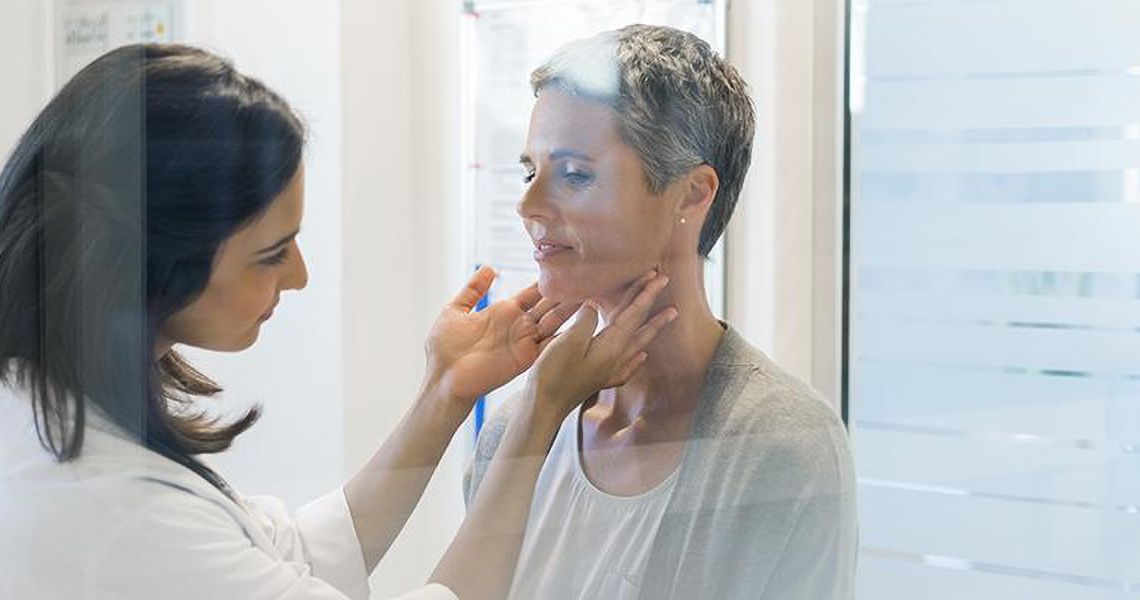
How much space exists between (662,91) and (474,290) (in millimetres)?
187

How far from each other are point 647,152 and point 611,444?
216 millimetres

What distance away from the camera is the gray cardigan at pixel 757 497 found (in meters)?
0.81

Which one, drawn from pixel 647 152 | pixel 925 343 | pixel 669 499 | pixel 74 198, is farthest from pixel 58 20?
pixel 925 343

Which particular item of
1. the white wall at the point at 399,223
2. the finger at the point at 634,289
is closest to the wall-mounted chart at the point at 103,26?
the white wall at the point at 399,223

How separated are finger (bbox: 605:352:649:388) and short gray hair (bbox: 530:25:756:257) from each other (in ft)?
0.41

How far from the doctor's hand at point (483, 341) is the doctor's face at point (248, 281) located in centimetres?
12

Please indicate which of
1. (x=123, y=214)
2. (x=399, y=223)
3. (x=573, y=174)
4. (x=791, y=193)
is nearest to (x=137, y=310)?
(x=123, y=214)

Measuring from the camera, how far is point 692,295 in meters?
0.79

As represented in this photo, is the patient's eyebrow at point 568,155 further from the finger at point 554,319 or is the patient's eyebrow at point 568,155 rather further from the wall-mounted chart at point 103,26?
the wall-mounted chart at point 103,26

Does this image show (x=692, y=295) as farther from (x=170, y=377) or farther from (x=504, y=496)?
(x=170, y=377)

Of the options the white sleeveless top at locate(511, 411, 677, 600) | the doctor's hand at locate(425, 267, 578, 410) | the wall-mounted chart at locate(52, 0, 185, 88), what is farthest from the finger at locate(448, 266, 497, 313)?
the wall-mounted chart at locate(52, 0, 185, 88)

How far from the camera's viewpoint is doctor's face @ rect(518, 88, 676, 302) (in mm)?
740

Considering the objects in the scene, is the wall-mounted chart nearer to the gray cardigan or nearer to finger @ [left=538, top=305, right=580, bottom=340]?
finger @ [left=538, top=305, right=580, bottom=340]

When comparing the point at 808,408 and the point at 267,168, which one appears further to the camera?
the point at 808,408
